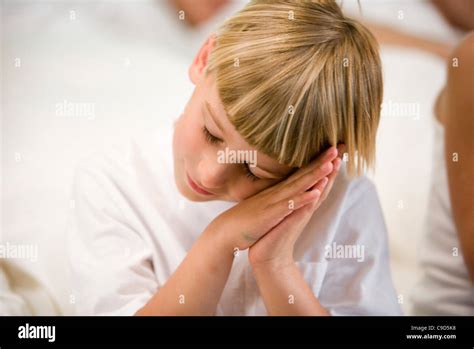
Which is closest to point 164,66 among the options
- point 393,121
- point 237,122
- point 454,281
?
point 237,122

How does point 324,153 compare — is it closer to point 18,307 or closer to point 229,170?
point 229,170

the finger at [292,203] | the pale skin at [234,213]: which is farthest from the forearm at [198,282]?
the finger at [292,203]

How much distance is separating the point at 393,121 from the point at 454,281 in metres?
0.31

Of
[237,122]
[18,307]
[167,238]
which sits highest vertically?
[237,122]

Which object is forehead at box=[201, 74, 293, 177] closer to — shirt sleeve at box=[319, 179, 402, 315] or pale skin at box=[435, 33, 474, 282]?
shirt sleeve at box=[319, 179, 402, 315]

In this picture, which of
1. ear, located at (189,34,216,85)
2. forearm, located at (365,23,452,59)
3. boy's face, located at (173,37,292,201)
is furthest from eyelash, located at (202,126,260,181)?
forearm, located at (365,23,452,59)

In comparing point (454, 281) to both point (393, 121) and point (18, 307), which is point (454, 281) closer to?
point (393, 121)

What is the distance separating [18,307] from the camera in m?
1.19

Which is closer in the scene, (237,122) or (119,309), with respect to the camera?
(237,122)

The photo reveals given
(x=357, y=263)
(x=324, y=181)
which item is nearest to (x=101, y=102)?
(x=324, y=181)

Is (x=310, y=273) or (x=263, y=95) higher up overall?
(x=263, y=95)

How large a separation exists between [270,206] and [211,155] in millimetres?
128

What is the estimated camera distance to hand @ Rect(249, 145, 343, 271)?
3.53 feet

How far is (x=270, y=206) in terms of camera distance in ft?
3.51
